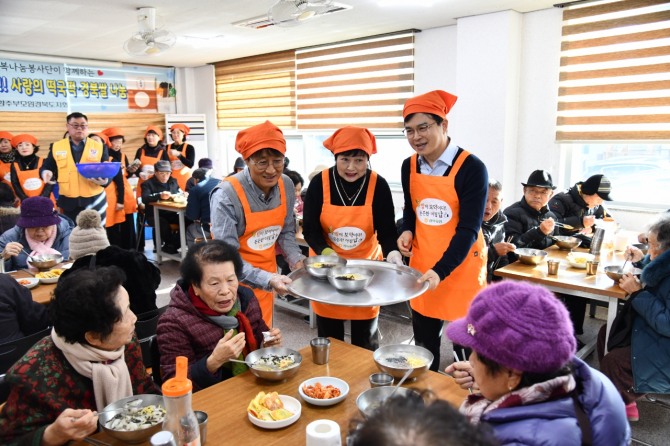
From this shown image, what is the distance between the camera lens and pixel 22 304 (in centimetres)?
249

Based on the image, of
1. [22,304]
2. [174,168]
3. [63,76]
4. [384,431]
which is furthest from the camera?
[63,76]

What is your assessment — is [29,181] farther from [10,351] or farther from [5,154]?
[10,351]

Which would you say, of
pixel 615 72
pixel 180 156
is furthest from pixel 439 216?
pixel 180 156

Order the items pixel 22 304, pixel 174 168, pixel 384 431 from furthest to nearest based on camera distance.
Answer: pixel 174 168 < pixel 22 304 < pixel 384 431

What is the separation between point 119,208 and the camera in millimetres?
6215

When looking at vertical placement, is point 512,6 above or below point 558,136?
above

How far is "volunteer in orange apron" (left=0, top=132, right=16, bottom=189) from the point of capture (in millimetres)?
6383

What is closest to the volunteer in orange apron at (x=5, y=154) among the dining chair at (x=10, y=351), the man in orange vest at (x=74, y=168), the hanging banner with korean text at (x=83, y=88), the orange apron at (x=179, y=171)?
the man in orange vest at (x=74, y=168)

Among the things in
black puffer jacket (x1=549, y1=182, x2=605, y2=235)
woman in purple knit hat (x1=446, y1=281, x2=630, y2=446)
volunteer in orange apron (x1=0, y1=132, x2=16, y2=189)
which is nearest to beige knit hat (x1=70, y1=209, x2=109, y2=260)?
woman in purple knit hat (x1=446, y1=281, x2=630, y2=446)

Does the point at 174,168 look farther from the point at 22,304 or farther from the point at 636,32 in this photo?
the point at 636,32

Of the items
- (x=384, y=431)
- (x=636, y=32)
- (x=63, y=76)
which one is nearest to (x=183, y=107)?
(x=63, y=76)

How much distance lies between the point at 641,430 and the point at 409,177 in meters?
2.07

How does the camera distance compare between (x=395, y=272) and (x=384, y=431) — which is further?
(x=395, y=272)

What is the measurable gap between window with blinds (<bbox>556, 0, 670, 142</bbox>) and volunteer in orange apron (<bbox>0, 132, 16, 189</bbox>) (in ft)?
22.2
